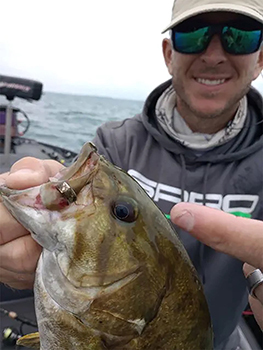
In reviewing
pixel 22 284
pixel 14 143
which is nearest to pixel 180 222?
pixel 22 284

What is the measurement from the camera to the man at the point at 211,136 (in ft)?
8.25

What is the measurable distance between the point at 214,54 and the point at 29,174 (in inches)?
71.1

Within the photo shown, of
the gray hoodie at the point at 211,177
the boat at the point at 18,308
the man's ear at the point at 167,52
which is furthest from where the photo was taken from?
the boat at the point at 18,308

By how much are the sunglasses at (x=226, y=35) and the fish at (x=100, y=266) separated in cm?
163

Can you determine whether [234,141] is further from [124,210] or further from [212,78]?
[124,210]

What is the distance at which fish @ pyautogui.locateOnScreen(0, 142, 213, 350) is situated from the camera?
3.88 feet

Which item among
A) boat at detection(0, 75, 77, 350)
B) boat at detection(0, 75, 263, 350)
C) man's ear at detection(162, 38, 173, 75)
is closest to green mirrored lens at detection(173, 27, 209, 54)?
man's ear at detection(162, 38, 173, 75)

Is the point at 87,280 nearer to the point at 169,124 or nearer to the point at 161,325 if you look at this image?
the point at 161,325

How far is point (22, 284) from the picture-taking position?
165 cm

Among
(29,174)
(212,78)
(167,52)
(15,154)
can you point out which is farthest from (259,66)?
(15,154)

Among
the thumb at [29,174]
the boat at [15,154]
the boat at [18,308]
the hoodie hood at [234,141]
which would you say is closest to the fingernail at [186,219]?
the thumb at [29,174]

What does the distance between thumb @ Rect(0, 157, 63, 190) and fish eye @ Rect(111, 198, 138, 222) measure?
33 cm

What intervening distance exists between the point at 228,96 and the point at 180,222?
1.75 m

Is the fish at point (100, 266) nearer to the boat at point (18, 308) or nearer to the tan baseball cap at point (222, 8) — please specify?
the tan baseball cap at point (222, 8)
